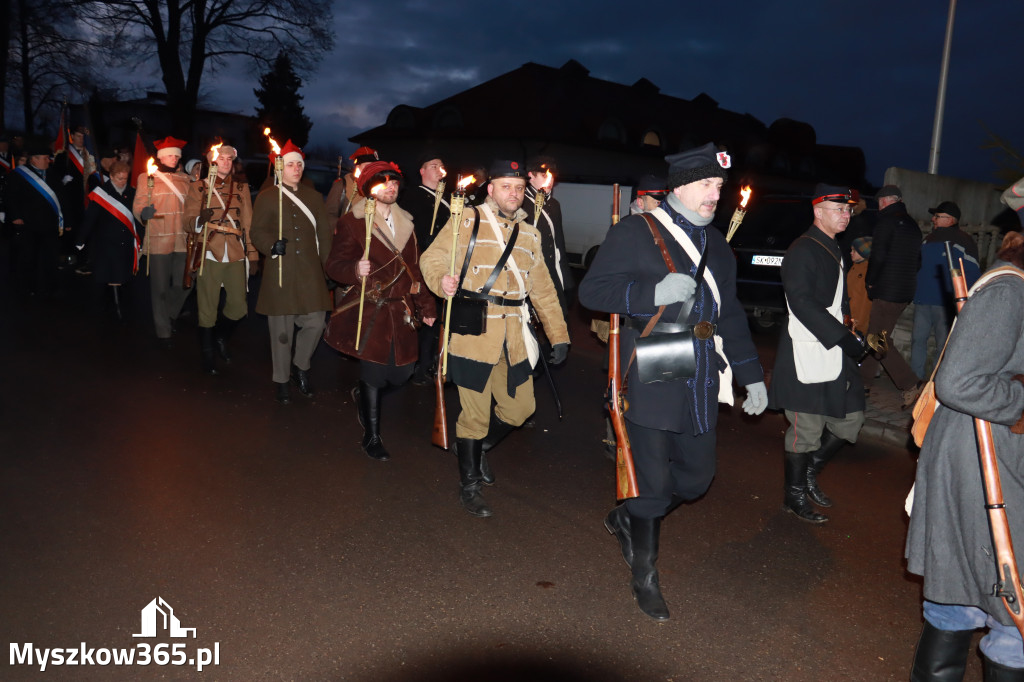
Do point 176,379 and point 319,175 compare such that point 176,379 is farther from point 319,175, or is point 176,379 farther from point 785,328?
point 319,175

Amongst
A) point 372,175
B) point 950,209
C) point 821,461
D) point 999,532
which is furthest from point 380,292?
point 950,209

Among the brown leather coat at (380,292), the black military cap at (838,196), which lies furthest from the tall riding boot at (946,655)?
the brown leather coat at (380,292)

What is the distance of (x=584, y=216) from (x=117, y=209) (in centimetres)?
1242

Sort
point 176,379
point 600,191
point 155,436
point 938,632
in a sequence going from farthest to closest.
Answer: point 600,191 → point 176,379 → point 155,436 → point 938,632

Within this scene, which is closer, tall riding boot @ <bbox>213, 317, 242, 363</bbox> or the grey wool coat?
the grey wool coat

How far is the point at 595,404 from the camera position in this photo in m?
7.87

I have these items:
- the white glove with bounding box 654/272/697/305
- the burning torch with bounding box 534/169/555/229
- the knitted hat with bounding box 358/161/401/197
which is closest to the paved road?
the white glove with bounding box 654/272/697/305

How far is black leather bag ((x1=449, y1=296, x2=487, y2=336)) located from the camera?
4.78m

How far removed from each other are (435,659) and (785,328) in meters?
2.91

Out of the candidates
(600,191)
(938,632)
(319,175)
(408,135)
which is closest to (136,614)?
(938,632)

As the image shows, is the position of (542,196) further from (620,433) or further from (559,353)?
(620,433)

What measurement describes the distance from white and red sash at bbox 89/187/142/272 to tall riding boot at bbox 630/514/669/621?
8.44m

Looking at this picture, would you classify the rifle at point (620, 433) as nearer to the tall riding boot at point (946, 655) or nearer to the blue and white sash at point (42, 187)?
the tall riding boot at point (946, 655)

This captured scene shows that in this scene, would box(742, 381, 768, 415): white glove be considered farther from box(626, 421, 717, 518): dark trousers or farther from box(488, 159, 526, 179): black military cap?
box(488, 159, 526, 179): black military cap
